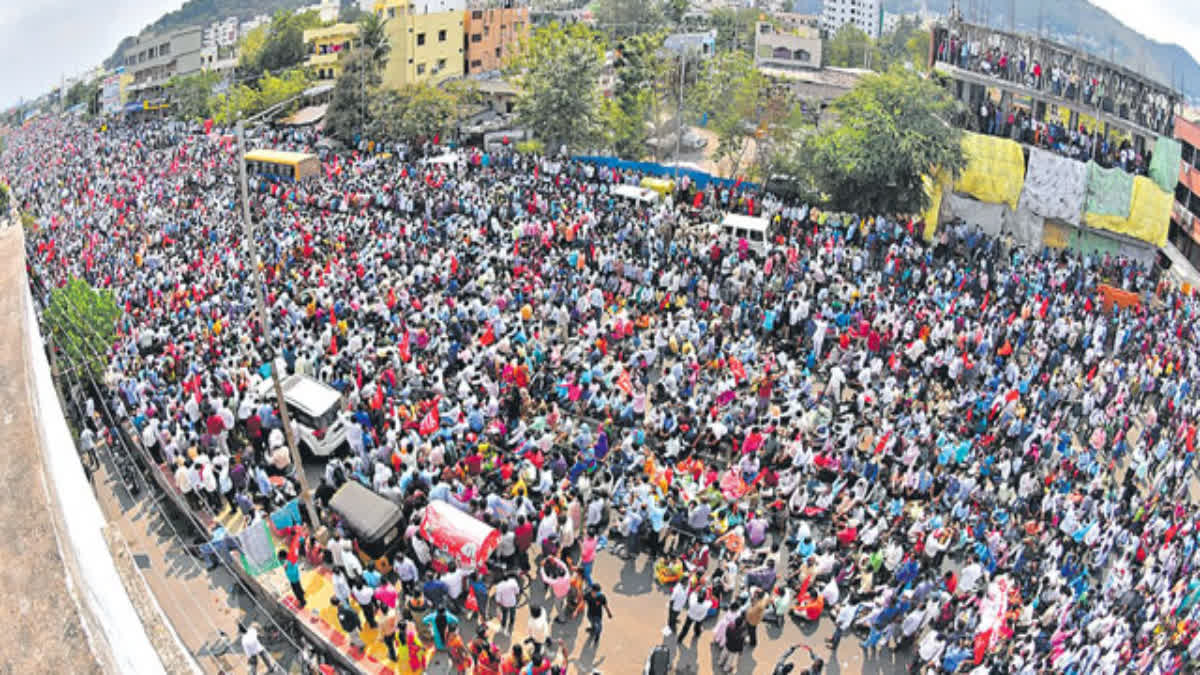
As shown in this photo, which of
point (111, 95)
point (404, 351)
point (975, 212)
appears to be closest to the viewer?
point (404, 351)

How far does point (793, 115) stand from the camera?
35.7 meters

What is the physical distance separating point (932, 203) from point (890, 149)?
126 inches

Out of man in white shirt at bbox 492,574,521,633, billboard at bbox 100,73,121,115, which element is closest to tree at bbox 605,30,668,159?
man in white shirt at bbox 492,574,521,633

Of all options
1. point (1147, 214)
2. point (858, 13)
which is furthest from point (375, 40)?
point (858, 13)

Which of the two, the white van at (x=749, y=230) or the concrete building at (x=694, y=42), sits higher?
the concrete building at (x=694, y=42)

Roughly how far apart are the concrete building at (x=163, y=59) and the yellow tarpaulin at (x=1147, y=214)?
84530 millimetres

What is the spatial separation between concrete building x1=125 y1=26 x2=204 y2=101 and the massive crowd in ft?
226

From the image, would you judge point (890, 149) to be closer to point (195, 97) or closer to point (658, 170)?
point (658, 170)

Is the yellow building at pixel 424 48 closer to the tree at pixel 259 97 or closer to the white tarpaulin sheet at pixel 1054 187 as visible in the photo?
the tree at pixel 259 97

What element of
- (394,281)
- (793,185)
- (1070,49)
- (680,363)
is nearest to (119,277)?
(394,281)

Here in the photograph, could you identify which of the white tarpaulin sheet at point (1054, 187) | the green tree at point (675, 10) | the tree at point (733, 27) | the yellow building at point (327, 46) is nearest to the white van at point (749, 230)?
the white tarpaulin sheet at point (1054, 187)

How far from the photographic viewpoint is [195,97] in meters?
59.3

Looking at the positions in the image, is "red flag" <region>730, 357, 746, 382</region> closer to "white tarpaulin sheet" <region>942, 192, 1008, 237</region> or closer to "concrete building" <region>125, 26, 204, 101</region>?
"white tarpaulin sheet" <region>942, 192, 1008, 237</region>

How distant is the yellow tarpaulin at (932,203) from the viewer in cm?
2749
